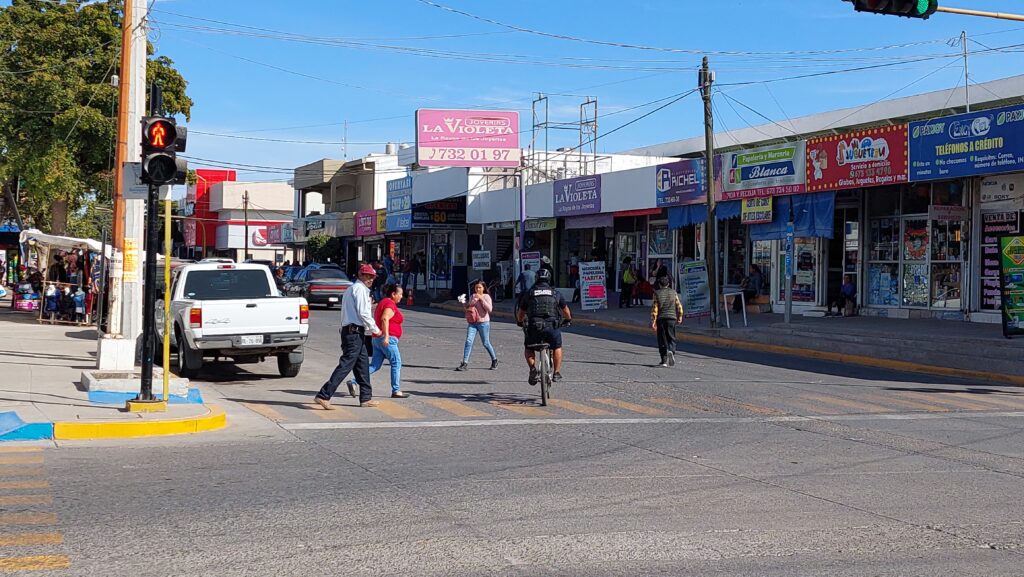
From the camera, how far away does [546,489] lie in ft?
28.7

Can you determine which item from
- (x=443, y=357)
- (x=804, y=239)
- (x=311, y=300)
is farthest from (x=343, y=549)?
(x=311, y=300)

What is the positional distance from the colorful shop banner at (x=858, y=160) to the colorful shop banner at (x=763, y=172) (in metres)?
0.37

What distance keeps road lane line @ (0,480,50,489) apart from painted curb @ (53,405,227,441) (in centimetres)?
257

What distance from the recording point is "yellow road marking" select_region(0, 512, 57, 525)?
23.5 feet

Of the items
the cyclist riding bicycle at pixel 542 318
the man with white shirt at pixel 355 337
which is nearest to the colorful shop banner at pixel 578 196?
the cyclist riding bicycle at pixel 542 318

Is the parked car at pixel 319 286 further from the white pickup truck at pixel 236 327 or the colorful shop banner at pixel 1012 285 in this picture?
the colorful shop banner at pixel 1012 285

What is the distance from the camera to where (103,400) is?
13.5 m

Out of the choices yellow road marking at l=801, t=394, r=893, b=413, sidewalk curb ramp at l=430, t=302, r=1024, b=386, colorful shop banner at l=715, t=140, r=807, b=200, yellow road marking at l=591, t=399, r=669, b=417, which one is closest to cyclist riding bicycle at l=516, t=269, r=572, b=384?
yellow road marking at l=591, t=399, r=669, b=417

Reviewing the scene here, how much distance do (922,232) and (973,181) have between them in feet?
7.00

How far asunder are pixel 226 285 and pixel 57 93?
15.6 metres

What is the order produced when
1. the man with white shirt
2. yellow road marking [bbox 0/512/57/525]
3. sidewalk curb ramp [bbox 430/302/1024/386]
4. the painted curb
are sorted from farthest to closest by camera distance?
sidewalk curb ramp [bbox 430/302/1024/386] < the man with white shirt < the painted curb < yellow road marking [bbox 0/512/57/525]

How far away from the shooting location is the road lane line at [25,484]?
838 cm

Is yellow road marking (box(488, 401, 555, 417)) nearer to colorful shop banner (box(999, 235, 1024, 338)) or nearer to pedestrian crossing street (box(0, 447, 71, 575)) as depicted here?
pedestrian crossing street (box(0, 447, 71, 575))

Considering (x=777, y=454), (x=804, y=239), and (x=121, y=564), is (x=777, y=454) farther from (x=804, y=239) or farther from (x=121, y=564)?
(x=804, y=239)
